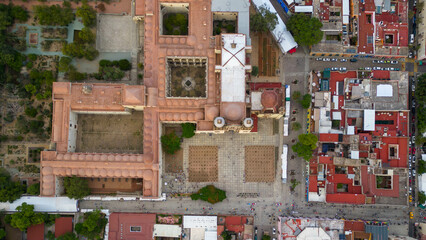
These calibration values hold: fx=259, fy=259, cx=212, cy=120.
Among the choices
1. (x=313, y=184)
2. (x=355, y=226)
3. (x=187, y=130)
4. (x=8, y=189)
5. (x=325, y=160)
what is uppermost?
(x=187, y=130)

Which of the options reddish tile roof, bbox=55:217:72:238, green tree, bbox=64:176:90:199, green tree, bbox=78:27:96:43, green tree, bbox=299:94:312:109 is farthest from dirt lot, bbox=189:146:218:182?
green tree, bbox=78:27:96:43

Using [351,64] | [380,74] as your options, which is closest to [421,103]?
[380,74]

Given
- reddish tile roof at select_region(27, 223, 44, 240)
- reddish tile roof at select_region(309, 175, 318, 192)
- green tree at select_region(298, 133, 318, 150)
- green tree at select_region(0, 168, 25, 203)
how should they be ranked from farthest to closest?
reddish tile roof at select_region(309, 175, 318, 192)
green tree at select_region(298, 133, 318, 150)
reddish tile roof at select_region(27, 223, 44, 240)
green tree at select_region(0, 168, 25, 203)

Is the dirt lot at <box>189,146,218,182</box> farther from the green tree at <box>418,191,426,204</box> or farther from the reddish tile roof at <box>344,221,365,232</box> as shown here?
the green tree at <box>418,191,426,204</box>

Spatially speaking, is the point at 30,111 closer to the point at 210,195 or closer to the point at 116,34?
the point at 116,34

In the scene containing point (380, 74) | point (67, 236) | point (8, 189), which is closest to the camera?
point (67, 236)

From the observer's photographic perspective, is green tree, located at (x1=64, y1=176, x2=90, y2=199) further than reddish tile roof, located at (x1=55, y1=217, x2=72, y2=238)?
No
